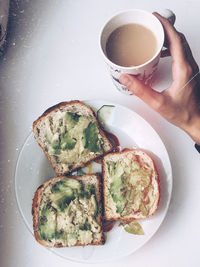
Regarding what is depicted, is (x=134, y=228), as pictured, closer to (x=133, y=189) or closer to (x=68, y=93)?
(x=133, y=189)

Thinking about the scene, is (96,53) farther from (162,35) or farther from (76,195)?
(76,195)

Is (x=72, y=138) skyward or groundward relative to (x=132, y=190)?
skyward

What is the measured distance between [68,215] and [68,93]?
1.35ft

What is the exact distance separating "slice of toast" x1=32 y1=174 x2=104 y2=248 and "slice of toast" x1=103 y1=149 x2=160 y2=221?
53mm

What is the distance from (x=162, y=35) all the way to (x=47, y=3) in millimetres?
532

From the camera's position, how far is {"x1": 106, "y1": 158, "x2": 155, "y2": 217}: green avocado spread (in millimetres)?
1020

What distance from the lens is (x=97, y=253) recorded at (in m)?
1.03

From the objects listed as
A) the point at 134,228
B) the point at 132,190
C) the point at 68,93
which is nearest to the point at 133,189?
the point at 132,190

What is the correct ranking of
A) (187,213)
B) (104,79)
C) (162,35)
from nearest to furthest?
(162,35) < (187,213) < (104,79)

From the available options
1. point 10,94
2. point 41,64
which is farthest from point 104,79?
point 10,94

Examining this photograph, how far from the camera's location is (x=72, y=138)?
1.08 m

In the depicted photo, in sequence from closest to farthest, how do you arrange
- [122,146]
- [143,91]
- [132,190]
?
[143,91]
[132,190]
[122,146]

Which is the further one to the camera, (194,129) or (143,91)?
(194,129)

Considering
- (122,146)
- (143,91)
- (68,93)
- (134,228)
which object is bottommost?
(134,228)
